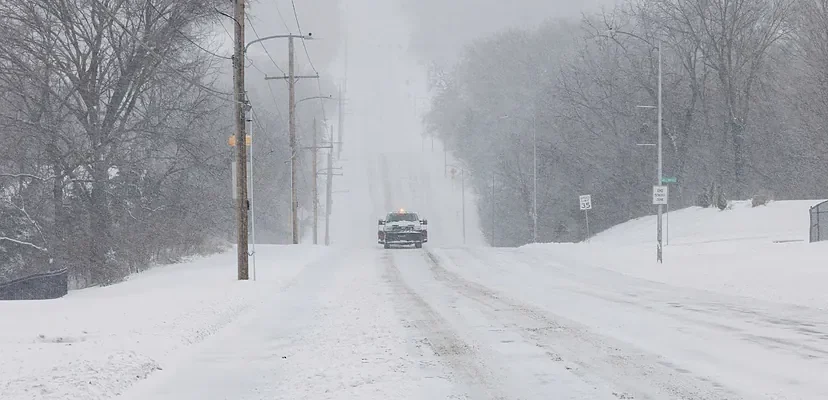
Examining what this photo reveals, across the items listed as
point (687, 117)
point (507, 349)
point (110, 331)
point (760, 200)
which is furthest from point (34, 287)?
point (687, 117)

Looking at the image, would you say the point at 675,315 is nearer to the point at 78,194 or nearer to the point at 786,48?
the point at 78,194

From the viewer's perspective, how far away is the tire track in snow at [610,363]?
873 centimetres

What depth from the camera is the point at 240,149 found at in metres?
22.8

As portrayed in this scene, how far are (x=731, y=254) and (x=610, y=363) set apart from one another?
20967 millimetres

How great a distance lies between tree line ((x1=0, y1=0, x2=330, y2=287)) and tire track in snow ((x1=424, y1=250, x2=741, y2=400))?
16.7 meters

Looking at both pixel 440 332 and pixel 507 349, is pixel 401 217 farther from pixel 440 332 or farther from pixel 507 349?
pixel 507 349

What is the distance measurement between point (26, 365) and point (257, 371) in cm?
245

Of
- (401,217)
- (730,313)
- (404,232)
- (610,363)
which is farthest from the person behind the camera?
(401,217)

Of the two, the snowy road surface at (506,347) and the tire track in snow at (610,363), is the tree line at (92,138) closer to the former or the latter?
the snowy road surface at (506,347)

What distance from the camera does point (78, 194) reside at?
2938 centimetres

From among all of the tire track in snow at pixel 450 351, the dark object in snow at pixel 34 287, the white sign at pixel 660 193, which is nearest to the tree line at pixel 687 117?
the white sign at pixel 660 193

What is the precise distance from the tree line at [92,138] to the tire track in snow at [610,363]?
16655 millimetres

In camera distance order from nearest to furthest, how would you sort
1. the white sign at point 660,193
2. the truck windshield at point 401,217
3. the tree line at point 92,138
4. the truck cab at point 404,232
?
the tree line at point 92,138, the white sign at point 660,193, the truck cab at point 404,232, the truck windshield at point 401,217

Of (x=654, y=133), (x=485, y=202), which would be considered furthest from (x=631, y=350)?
(x=485, y=202)
